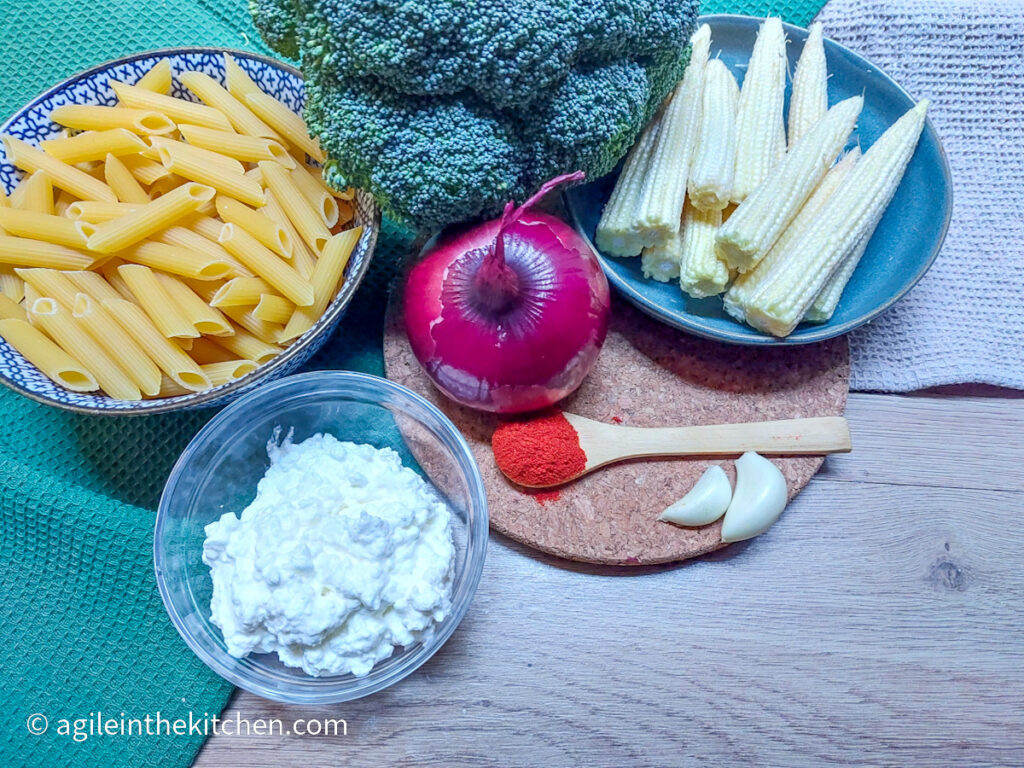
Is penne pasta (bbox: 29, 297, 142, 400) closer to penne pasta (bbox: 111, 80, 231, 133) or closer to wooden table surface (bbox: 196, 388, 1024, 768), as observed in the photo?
penne pasta (bbox: 111, 80, 231, 133)

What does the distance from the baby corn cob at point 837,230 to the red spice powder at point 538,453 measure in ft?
0.87

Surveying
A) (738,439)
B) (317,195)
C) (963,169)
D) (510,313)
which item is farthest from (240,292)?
(963,169)

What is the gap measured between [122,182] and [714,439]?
74cm

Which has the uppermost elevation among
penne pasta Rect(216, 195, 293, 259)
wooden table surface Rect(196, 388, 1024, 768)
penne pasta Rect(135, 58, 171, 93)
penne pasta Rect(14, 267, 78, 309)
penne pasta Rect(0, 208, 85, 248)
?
penne pasta Rect(135, 58, 171, 93)

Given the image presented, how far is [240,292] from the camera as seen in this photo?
805mm

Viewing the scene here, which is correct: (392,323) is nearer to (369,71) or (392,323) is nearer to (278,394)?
(278,394)

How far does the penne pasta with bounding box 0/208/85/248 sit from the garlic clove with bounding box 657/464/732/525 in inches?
28.5

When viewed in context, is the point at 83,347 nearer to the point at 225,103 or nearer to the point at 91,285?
the point at 91,285

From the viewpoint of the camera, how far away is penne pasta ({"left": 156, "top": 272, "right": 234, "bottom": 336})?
0.81 m

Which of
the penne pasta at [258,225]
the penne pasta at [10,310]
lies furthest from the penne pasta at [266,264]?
the penne pasta at [10,310]

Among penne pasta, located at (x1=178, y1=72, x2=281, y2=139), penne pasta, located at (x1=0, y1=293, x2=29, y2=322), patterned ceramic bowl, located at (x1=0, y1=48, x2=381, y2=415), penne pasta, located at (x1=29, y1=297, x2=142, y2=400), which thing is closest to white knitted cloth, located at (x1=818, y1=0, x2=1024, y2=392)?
patterned ceramic bowl, located at (x1=0, y1=48, x2=381, y2=415)

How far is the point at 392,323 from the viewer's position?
3.11 feet

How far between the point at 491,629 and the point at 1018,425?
738 millimetres

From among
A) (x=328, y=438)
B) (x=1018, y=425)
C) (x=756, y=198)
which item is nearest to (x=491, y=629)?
(x=328, y=438)
